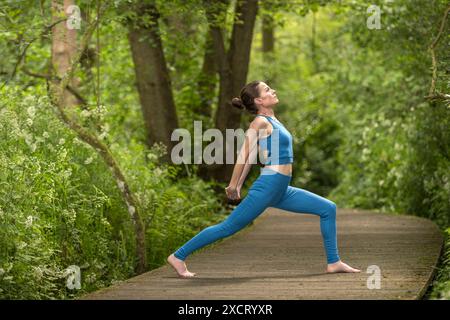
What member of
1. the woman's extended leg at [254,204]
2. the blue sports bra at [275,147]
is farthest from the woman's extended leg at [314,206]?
the blue sports bra at [275,147]

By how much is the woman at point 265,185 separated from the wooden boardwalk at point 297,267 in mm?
447

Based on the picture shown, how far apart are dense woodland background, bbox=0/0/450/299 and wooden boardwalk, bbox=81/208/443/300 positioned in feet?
1.32

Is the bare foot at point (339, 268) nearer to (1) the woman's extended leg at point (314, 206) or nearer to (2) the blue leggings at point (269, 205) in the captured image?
(2) the blue leggings at point (269, 205)

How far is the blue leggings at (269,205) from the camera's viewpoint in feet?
27.4

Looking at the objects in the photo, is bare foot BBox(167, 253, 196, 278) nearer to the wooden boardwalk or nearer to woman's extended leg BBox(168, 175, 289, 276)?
the wooden boardwalk

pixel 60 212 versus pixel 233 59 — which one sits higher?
pixel 233 59

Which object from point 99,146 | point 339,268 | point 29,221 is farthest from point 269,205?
point 99,146

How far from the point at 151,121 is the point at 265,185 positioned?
7.63 metres

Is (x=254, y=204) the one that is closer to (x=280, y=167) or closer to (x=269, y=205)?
(x=269, y=205)

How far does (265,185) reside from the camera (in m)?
8.34

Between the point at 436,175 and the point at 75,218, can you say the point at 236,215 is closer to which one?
the point at 75,218

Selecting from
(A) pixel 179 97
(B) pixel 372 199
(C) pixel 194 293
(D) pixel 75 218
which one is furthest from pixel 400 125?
(C) pixel 194 293

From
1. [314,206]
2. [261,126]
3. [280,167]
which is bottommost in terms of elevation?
[314,206]
